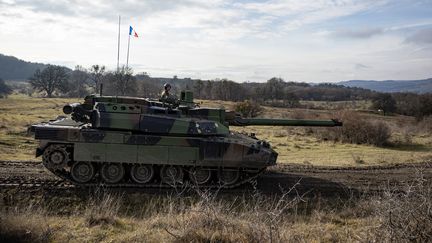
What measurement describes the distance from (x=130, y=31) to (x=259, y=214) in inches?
392

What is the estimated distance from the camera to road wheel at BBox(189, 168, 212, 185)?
14.6m

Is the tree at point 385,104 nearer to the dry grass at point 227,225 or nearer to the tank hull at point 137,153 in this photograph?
the tank hull at point 137,153

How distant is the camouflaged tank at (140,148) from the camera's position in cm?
1398

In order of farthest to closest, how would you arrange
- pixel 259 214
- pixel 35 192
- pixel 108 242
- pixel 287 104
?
pixel 287 104 < pixel 35 192 < pixel 108 242 < pixel 259 214

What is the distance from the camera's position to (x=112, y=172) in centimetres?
1444

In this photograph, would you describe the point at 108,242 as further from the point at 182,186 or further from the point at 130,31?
the point at 130,31

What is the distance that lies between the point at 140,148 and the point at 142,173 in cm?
92

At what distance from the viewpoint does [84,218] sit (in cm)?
990

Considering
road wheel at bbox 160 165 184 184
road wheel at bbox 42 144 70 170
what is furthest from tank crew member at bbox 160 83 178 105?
road wheel at bbox 42 144 70 170

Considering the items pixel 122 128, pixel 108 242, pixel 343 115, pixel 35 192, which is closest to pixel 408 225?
pixel 108 242

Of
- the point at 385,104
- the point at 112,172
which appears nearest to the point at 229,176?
the point at 112,172

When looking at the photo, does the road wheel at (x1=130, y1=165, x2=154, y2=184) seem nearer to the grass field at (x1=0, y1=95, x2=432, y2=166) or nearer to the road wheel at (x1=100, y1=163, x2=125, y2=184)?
the road wheel at (x1=100, y1=163, x2=125, y2=184)

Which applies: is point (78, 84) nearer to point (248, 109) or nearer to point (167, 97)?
point (248, 109)

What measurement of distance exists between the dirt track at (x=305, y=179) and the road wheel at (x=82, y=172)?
37cm
